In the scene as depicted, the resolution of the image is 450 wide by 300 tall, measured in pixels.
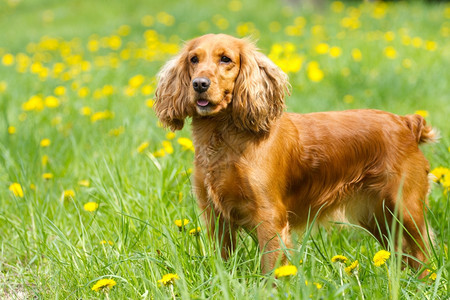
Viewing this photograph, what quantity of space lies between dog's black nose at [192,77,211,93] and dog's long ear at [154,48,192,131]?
0.22 metres

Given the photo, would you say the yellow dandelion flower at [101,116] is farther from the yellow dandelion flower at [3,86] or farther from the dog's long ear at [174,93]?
the yellow dandelion flower at [3,86]

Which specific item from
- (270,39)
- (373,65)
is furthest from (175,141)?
(270,39)

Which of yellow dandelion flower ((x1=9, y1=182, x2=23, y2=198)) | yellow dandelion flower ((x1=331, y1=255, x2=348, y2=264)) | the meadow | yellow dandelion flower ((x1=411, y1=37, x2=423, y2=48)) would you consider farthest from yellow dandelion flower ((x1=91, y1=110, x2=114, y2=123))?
yellow dandelion flower ((x1=411, y1=37, x2=423, y2=48))

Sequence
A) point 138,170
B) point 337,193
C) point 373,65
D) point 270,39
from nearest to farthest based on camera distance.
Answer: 1. point 337,193
2. point 138,170
3. point 373,65
4. point 270,39

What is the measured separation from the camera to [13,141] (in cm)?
370

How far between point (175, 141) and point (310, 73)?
1.62m

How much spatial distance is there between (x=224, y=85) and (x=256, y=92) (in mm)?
141

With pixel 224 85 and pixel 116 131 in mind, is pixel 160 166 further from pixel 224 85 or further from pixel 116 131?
pixel 224 85

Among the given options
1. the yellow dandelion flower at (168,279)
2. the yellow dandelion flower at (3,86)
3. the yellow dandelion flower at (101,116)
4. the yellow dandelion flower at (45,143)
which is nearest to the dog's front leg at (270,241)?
the yellow dandelion flower at (168,279)

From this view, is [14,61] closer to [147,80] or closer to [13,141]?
[147,80]

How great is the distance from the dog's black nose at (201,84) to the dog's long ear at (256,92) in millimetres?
192

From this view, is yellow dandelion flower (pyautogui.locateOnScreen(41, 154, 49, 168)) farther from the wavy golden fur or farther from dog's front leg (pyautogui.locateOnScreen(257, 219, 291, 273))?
dog's front leg (pyautogui.locateOnScreen(257, 219, 291, 273))

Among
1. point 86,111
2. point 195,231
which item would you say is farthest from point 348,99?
point 195,231

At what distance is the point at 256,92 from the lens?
92.4 inches
